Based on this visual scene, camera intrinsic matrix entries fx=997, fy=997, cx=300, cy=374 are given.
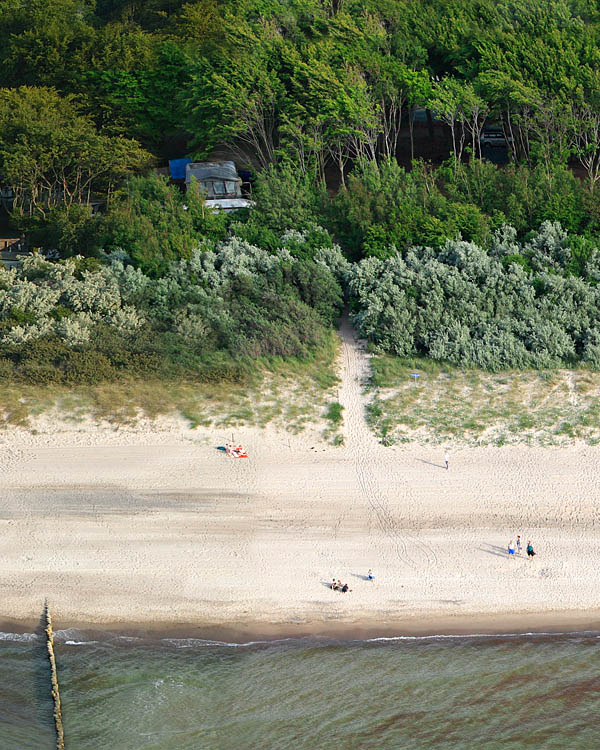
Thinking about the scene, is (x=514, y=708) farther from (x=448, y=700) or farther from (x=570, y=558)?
(x=570, y=558)

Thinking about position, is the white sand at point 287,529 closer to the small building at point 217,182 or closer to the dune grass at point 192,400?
the dune grass at point 192,400

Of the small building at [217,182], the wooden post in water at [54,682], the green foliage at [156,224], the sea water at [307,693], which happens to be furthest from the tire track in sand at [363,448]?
the small building at [217,182]

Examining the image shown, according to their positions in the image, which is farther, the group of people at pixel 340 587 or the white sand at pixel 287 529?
the group of people at pixel 340 587

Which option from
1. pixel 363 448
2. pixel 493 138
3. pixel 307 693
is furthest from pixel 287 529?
pixel 493 138

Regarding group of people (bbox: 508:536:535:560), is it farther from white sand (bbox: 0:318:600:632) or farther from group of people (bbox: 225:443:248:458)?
group of people (bbox: 225:443:248:458)

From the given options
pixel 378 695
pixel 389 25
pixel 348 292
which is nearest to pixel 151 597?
pixel 378 695

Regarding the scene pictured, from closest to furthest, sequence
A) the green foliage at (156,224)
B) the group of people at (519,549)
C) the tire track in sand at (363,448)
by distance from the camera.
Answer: the group of people at (519,549), the tire track in sand at (363,448), the green foliage at (156,224)

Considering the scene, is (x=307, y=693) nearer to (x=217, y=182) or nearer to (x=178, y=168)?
(x=217, y=182)
